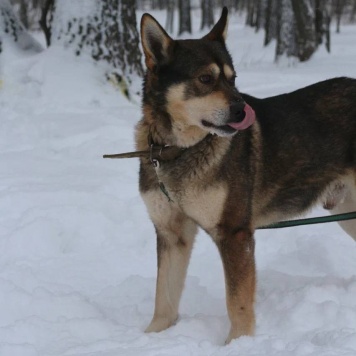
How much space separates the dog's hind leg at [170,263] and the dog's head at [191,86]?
0.56 m

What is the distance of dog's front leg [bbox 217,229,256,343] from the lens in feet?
11.3

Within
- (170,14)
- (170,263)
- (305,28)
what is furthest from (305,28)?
(170,14)

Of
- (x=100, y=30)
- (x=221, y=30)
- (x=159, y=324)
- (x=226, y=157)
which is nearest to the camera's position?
(x=226, y=157)

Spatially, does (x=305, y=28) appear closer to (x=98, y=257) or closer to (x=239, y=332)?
(x=98, y=257)

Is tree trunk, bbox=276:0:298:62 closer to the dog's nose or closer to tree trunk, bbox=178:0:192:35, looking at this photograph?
the dog's nose

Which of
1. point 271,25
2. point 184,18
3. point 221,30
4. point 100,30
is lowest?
point 184,18

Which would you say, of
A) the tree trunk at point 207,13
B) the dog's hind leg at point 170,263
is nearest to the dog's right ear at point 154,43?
the dog's hind leg at point 170,263

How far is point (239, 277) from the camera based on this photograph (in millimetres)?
3486

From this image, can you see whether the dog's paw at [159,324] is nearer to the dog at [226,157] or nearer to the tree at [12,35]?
the dog at [226,157]

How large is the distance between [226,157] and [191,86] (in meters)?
0.44

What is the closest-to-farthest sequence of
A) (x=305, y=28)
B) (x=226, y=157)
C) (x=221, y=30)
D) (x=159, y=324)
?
1. (x=226, y=157)
2. (x=221, y=30)
3. (x=159, y=324)
4. (x=305, y=28)

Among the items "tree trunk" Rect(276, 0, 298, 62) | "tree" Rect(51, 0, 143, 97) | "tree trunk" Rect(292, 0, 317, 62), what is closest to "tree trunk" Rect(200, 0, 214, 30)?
"tree trunk" Rect(276, 0, 298, 62)

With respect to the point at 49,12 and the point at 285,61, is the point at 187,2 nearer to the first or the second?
the point at 285,61

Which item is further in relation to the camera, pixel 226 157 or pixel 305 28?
pixel 305 28
